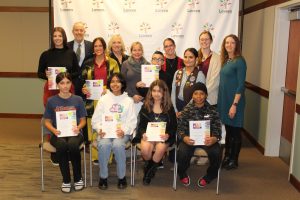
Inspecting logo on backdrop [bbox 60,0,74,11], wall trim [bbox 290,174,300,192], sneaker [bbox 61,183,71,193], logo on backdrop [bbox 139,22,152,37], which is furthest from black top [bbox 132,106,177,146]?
logo on backdrop [bbox 60,0,74,11]

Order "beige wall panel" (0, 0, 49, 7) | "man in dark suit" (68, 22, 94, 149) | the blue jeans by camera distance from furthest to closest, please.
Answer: "beige wall panel" (0, 0, 49, 7)
"man in dark suit" (68, 22, 94, 149)
the blue jeans

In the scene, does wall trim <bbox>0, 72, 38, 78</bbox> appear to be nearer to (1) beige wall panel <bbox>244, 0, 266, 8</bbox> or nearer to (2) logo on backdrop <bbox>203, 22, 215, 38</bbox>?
(2) logo on backdrop <bbox>203, 22, 215, 38</bbox>

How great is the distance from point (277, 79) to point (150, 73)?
1.95m

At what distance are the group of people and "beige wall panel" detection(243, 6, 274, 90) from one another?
1.02m

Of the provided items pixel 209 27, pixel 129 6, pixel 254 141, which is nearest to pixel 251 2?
pixel 209 27

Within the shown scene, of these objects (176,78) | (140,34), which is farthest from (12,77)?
(176,78)

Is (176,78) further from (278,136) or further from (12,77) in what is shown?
(12,77)

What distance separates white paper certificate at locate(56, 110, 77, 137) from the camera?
3.79 meters

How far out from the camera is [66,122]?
3816mm

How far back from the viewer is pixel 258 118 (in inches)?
228

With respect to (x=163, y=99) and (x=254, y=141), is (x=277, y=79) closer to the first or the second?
(x=254, y=141)

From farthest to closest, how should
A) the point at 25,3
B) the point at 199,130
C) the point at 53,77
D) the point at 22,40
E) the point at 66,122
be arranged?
the point at 22,40
the point at 25,3
the point at 53,77
the point at 199,130
the point at 66,122

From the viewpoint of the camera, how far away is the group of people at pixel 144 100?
12.9ft

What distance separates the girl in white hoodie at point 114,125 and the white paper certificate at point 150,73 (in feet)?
1.44
